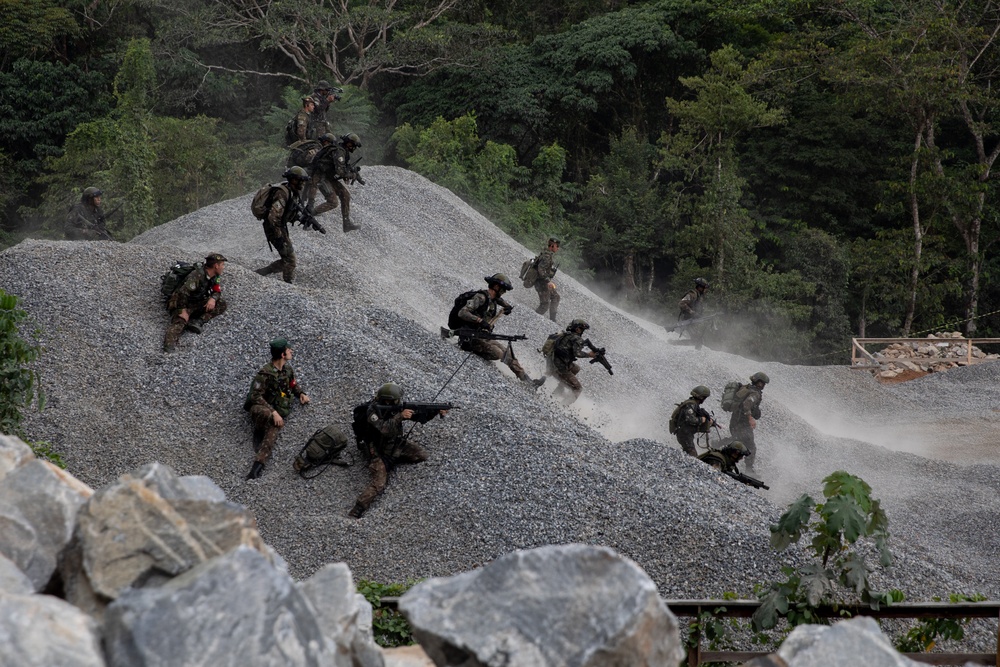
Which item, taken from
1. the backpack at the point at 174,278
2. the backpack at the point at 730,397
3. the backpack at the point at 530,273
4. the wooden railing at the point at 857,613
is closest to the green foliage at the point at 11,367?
the backpack at the point at 174,278

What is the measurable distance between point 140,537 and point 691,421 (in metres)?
10.2

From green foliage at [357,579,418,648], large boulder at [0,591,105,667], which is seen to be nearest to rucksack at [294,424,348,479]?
green foliage at [357,579,418,648]

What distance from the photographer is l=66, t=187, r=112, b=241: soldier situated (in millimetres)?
19297

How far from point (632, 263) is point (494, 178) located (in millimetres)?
7196

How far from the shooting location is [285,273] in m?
16.2

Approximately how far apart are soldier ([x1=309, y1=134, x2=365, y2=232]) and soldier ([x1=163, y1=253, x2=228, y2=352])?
436 cm

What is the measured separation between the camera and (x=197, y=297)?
14312mm

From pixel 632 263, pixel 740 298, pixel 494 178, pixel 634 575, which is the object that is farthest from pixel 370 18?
pixel 634 575

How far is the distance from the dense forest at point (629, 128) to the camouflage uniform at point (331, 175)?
12.0 metres

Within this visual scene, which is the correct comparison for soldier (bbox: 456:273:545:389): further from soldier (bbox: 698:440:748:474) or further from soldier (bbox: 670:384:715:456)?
soldier (bbox: 698:440:748:474)

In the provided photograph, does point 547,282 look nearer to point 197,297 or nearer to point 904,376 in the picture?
point 197,297

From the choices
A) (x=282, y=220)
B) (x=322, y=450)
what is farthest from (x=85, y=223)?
(x=322, y=450)

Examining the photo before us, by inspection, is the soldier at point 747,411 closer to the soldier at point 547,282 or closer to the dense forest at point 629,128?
the soldier at point 547,282

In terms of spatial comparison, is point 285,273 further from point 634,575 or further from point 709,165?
point 709,165
